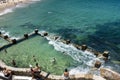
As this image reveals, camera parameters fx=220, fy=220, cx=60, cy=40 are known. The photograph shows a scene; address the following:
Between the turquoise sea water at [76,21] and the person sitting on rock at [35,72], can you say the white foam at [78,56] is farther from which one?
the person sitting on rock at [35,72]

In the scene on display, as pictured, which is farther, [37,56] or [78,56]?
[78,56]

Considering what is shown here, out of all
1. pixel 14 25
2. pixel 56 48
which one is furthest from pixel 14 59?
pixel 14 25

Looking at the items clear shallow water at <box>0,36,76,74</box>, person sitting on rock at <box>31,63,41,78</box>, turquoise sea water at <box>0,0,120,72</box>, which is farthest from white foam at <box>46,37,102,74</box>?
person sitting on rock at <box>31,63,41,78</box>

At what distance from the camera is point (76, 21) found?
229 ft

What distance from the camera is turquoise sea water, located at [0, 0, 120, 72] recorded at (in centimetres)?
5106

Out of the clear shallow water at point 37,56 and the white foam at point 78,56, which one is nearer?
the white foam at point 78,56

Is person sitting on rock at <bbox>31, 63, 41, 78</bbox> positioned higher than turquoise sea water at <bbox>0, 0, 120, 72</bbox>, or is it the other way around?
person sitting on rock at <bbox>31, 63, 41, 78</bbox>

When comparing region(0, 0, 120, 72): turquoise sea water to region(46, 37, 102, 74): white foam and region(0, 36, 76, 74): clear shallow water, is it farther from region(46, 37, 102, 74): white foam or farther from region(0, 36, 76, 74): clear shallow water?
region(0, 36, 76, 74): clear shallow water

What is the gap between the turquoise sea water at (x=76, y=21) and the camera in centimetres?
5106

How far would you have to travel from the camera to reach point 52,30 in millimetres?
61344

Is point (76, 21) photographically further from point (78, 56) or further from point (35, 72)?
point (35, 72)

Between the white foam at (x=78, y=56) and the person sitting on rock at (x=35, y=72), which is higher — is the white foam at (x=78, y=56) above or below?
below

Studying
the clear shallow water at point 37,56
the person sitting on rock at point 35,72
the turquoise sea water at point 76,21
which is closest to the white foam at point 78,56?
the turquoise sea water at point 76,21

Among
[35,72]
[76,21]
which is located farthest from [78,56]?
[76,21]
